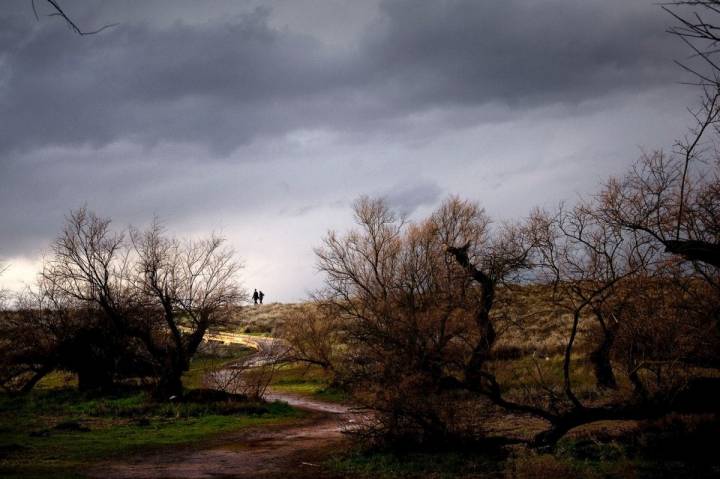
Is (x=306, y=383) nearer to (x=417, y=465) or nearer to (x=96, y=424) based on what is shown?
(x=96, y=424)

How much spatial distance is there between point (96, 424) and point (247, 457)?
8.47 metres

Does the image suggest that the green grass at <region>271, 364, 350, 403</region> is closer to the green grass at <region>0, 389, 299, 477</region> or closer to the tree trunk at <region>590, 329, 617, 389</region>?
the green grass at <region>0, 389, 299, 477</region>

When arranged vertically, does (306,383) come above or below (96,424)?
below

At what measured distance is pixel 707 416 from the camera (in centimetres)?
1300

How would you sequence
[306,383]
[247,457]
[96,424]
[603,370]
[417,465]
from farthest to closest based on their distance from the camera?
[306,383], [603,370], [96,424], [247,457], [417,465]

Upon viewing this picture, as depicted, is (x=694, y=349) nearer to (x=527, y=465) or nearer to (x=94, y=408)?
(x=527, y=465)

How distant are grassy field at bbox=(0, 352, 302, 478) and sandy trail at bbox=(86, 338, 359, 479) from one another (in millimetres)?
827

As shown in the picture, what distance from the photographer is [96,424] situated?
19.4m

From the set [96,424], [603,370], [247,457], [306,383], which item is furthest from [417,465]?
[306,383]

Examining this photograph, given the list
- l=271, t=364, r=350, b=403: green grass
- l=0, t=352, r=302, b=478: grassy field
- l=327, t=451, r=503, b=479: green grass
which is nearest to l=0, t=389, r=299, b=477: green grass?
l=0, t=352, r=302, b=478: grassy field

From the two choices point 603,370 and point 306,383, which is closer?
point 603,370

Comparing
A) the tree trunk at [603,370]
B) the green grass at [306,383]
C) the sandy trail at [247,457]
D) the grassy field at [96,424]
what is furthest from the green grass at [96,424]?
the tree trunk at [603,370]

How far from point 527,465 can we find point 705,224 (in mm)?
6100

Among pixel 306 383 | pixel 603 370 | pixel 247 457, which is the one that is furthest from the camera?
pixel 306 383
